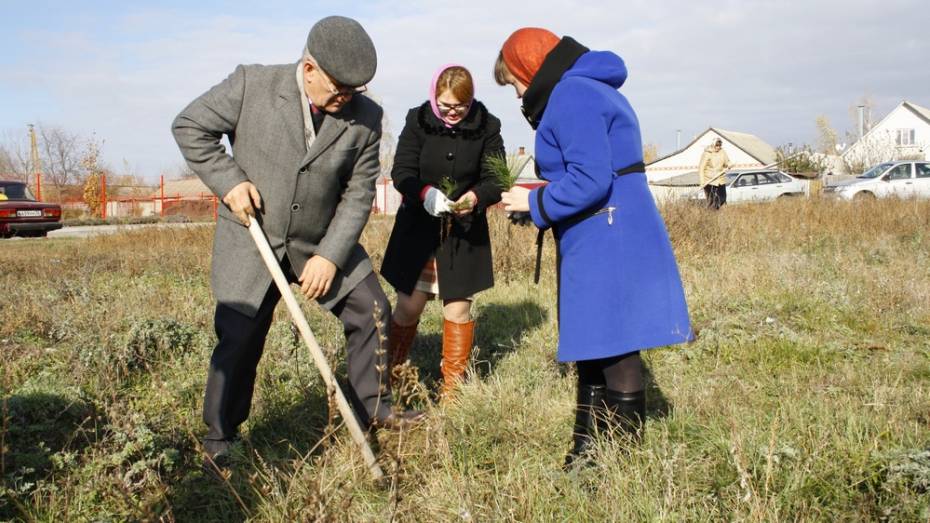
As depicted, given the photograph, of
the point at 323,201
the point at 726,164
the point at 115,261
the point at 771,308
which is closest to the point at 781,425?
the point at 323,201

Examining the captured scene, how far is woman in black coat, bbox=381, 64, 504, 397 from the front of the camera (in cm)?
403

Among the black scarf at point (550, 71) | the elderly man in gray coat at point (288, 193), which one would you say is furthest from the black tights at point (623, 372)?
the black scarf at point (550, 71)

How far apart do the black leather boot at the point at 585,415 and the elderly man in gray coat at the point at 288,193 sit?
0.74 m

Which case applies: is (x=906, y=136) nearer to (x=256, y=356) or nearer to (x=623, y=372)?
(x=623, y=372)

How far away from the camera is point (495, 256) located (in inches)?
309

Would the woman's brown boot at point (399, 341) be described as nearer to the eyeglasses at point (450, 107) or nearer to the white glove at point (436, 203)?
the white glove at point (436, 203)

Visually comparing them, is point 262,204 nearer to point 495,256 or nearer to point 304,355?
point 304,355

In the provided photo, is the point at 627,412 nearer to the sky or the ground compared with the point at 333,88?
nearer to the ground

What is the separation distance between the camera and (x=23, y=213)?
16922 millimetres

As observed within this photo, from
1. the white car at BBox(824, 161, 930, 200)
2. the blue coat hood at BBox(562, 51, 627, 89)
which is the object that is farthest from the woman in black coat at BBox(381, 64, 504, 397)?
the white car at BBox(824, 161, 930, 200)

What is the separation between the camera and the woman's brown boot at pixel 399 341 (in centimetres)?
414

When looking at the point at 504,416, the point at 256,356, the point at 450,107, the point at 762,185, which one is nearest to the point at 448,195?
the point at 450,107

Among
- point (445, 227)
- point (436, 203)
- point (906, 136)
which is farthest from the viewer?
point (906, 136)

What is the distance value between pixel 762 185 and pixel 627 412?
22397 mm
